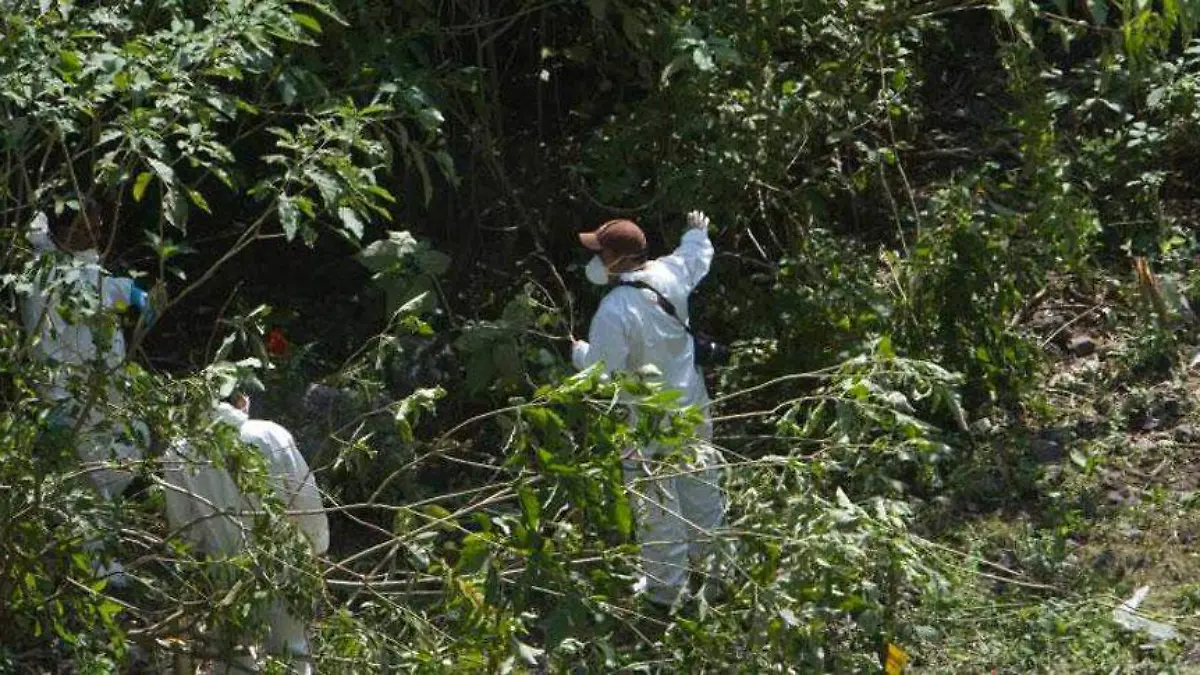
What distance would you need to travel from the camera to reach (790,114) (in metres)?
9.66

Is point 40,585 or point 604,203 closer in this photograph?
point 40,585

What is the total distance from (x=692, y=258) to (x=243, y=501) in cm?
199

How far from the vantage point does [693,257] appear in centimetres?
839

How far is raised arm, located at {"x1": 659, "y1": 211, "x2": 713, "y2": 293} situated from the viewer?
832 centimetres

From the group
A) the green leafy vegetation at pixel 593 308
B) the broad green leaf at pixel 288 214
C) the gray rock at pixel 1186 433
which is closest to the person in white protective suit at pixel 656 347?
the green leafy vegetation at pixel 593 308

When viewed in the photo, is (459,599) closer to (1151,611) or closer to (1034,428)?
(1151,611)

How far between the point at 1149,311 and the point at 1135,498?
120 cm

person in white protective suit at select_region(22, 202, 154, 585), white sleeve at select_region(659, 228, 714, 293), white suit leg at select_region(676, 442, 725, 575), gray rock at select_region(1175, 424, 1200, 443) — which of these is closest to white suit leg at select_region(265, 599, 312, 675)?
person in white protective suit at select_region(22, 202, 154, 585)

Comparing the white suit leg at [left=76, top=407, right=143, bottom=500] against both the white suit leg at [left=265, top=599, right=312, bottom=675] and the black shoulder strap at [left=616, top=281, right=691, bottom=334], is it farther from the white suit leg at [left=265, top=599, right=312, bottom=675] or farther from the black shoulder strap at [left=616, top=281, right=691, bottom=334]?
the black shoulder strap at [left=616, top=281, right=691, bottom=334]

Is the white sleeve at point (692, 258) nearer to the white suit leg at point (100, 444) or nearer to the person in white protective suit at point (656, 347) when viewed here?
the person in white protective suit at point (656, 347)

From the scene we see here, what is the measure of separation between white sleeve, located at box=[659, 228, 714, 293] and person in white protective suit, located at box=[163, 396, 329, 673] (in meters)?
1.54

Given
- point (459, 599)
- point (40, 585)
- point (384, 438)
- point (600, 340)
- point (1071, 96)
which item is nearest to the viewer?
point (459, 599)

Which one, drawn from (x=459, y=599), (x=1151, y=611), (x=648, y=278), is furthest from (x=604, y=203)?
(x=459, y=599)

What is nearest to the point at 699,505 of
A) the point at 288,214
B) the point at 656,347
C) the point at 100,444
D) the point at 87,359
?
the point at 656,347
